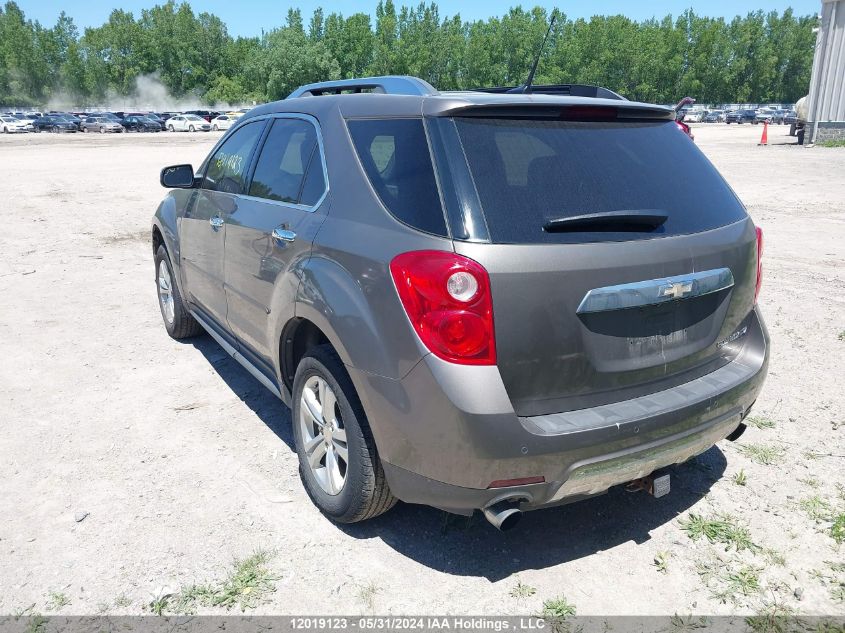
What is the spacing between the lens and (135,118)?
201 feet

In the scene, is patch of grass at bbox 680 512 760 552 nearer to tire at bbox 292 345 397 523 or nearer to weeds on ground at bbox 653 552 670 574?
weeds on ground at bbox 653 552 670 574

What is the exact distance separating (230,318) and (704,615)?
2.94 m

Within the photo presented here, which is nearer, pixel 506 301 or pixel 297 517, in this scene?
pixel 506 301

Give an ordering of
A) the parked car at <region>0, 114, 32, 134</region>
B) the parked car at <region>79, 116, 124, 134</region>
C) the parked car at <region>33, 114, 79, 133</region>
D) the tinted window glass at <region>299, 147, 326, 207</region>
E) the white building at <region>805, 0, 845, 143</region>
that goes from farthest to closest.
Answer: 1. the parked car at <region>33, 114, 79, 133</region>
2. the parked car at <region>79, 116, 124, 134</region>
3. the parked car at <region>0, 114, 32, 134</region>
4. the white building at <region>805, 0, 845, 143</region>
5. the tinted window glass at <region>299, 147, 326, 207</region>

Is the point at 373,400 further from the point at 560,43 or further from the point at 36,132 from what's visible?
the point at 560,43

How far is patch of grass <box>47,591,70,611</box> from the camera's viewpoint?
266 cm

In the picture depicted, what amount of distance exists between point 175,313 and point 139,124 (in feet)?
205

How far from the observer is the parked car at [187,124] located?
60.0 m

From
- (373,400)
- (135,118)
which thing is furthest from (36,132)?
(373,400)

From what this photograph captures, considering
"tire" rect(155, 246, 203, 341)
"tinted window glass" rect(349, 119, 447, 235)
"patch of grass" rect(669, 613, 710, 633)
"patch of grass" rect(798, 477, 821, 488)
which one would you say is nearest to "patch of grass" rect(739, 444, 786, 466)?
"patch of grass" rect(798, 477, 821, 488)

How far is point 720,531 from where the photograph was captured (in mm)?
3082

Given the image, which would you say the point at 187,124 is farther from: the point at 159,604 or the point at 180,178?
the point at 159,604

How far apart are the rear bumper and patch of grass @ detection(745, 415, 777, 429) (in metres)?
1.54

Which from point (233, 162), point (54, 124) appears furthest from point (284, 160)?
point (54, 124)
